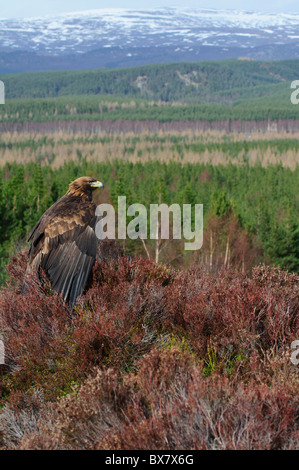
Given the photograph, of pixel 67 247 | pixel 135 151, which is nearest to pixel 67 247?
pixel 67 247

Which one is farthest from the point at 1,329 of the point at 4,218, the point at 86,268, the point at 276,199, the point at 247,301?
the point at 276,199

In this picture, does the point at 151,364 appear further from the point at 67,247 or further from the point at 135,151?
the point at 135,151

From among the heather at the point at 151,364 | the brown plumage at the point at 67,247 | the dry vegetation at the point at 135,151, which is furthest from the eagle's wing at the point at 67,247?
the dry vegetation at the point at 135,151

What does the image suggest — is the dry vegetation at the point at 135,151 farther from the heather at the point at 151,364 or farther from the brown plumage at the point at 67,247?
the heather at the point at 151,364

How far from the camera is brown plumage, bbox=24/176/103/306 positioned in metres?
7.03

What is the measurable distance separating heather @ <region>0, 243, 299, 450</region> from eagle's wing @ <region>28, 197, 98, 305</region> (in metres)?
0.24

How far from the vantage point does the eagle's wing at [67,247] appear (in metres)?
7.03

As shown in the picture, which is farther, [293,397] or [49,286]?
[49,286]

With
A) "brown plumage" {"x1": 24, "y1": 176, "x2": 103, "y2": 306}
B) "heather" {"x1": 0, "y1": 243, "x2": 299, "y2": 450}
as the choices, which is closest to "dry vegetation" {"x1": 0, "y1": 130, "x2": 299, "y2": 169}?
"brown plumage" {"x1": 24, "y1": 176, "x2": 103, "y2": 306}

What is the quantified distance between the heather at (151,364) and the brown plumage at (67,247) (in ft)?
0.78

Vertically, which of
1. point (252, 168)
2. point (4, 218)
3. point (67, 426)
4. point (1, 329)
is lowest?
point (252, 168)

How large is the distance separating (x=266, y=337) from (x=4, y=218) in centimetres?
5651

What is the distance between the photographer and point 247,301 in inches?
248
